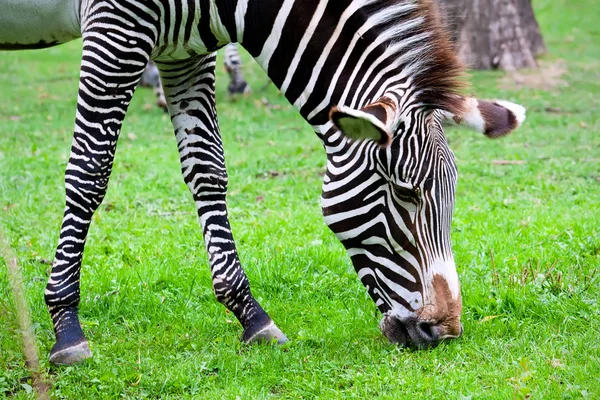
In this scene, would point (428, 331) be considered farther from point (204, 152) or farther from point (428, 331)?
point (204, 152)

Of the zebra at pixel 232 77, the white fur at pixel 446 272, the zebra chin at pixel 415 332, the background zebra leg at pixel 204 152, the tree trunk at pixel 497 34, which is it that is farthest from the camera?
the tree trunk at pixel 497 34

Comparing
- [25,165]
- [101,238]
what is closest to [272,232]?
[101,238]

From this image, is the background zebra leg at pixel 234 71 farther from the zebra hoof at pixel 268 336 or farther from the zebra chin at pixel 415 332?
the zebra chin at pixel 415 332

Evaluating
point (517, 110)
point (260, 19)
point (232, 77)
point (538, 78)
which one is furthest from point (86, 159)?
point (538, 78)

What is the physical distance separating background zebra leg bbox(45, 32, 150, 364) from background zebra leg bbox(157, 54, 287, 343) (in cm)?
63

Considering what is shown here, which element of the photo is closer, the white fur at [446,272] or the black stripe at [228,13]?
the white fur at [446,272]

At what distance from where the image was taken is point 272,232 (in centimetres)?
699

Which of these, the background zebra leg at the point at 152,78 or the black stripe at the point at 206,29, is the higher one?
the black stripe at the point at 206,29

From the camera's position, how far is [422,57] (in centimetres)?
411

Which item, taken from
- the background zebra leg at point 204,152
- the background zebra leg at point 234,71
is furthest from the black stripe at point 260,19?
the background zebra leg at point 234,71

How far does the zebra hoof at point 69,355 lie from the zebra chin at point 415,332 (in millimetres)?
1761

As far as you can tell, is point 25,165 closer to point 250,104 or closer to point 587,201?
point 250,104

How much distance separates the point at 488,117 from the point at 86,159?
2347mm

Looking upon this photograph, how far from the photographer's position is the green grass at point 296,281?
4.09m
